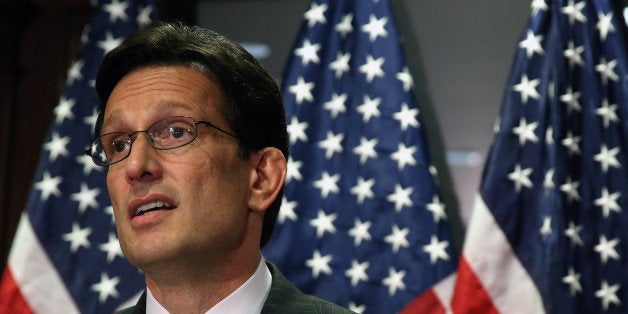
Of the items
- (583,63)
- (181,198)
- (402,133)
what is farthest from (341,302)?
(181,198)

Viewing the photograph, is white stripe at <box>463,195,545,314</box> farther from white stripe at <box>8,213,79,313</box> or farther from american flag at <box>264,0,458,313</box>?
white stripe at <box>8,213,79,313</box>

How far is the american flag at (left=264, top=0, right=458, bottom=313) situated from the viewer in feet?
10.8

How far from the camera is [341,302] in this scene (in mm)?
3318

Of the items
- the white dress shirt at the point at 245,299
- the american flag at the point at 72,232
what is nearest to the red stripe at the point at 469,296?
the american flag at the point at 72,232

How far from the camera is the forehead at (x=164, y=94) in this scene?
1.78 m

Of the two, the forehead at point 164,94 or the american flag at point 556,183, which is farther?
the american flag at point 556,183

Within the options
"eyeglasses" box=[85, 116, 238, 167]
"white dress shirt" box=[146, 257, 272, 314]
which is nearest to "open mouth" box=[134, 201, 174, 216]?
"eyeglasses" box=[85, 116, 238, 167]

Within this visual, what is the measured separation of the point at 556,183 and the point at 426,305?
64 cm

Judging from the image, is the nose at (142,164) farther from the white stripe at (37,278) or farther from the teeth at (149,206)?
the white stripe at (37,278)

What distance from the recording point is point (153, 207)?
1.69 metres

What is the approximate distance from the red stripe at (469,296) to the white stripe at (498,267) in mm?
18

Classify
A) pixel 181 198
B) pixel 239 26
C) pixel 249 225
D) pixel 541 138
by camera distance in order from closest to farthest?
pixel 181 198 < pixel 249 225 < pixel 541 138 < pixel 239 26

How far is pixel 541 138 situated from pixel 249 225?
1.64 metres

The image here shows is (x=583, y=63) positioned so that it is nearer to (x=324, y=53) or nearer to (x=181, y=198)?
(x=324, y=53)
